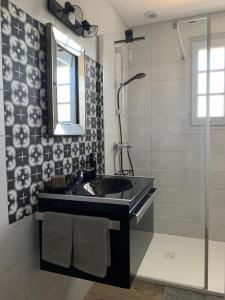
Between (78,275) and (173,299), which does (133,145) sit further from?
(78,275)

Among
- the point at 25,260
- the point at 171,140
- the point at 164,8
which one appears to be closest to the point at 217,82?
the point at 171,140

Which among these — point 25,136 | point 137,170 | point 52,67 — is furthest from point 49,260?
point 137,170

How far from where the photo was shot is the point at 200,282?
80.1 inches

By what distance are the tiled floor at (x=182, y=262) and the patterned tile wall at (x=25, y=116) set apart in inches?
53.6

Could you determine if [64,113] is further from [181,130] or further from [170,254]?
[170,254]

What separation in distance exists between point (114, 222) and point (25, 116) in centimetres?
71

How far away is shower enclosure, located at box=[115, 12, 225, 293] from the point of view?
A: 2.59 meters

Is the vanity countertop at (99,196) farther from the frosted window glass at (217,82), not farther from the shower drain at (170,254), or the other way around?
the frosted window glass at (217,82)

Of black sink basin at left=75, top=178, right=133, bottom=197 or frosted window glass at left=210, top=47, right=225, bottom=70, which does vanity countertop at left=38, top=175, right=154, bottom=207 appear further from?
frosted window glass at left=210, top=47, right=225, bottom=70

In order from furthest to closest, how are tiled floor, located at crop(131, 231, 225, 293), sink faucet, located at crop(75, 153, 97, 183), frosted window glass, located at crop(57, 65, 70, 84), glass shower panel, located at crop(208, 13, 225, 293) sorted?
glass shower panel, located at crop(208, 13, 225, 293) < tiled floor, located at crop(131, 231, 225, 293) < sink faucet, located at crop(75, 153, 97, 183) < frosted window glass, located at crop(57, 65, 70, 84)

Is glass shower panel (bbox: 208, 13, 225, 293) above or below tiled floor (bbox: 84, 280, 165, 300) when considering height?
above

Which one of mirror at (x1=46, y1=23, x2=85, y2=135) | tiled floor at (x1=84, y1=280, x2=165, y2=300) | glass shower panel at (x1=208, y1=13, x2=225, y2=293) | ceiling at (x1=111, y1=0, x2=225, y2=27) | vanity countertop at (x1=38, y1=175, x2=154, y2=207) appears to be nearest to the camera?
vanity countertop at (x1=38, y1=175, x2=154, y2=207)

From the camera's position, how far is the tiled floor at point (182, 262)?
2.07 meters

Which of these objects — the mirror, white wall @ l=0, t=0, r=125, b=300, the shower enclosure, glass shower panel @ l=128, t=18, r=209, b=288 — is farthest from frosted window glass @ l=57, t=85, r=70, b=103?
glass shower panel @ l=128, t=18, r=209, b=288
